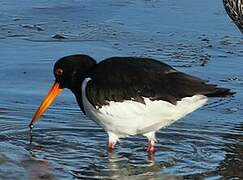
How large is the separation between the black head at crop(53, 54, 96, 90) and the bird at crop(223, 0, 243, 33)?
2.83 metres

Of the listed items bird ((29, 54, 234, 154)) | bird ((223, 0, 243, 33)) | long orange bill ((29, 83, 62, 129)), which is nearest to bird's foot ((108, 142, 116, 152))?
bird ((29, 54, 234, 154))

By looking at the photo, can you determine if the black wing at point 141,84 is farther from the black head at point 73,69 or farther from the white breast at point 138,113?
the black head at point 73,69

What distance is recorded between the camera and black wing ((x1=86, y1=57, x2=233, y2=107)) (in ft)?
23.2

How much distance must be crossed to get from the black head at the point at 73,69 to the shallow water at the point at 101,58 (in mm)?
494

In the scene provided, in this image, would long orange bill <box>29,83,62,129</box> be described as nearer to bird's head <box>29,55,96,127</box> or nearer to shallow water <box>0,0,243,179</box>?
bird's head <box>29,55,96,127</box>

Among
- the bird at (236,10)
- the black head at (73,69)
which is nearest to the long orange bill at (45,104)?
the black head at (73,69)

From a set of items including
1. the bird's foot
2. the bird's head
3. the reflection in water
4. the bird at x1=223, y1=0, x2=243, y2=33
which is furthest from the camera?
the bird at x1=223, y1=0, x2=243, y2=33

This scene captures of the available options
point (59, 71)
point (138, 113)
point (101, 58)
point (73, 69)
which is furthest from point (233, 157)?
point (101, 58)

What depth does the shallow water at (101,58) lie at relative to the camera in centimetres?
730

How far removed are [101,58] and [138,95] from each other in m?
2.99

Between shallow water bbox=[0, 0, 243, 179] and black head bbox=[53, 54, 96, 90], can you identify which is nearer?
shallow water bbox=[0, 0, 243, 179]

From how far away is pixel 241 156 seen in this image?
7.61 meters

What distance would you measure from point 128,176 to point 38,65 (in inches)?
120

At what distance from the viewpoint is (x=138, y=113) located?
23.6ft
